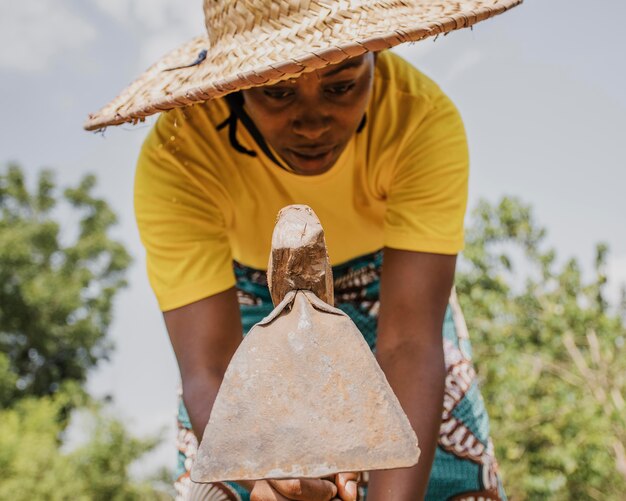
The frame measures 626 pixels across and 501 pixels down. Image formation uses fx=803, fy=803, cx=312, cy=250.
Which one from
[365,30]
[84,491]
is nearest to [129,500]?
[84,491]

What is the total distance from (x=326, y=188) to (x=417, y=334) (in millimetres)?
496

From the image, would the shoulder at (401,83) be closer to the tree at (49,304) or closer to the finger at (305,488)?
the finger at (305,488)

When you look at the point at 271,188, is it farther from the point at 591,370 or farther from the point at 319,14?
the point at 591,370

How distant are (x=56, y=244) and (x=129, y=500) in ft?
24.0

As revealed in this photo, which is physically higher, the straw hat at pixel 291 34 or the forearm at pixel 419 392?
the straw hat at pixel 291 34

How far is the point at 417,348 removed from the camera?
193cm

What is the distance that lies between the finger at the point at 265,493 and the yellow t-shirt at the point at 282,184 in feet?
2.20

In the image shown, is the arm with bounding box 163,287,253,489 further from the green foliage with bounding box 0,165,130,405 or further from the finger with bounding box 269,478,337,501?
the green foliage with bounding box 0,165,130,405

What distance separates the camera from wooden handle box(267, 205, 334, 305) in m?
1.32

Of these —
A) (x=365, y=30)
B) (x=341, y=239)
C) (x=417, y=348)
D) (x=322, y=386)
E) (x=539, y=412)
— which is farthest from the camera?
(x=539, y=412)

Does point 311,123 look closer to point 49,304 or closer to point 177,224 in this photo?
point 177,224

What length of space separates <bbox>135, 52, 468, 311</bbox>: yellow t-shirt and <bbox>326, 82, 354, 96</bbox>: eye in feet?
1.13

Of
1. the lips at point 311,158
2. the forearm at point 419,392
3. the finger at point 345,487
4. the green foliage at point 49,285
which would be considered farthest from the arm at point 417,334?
the green foliage at point 49,285

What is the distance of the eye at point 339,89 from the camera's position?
5.72 feet
